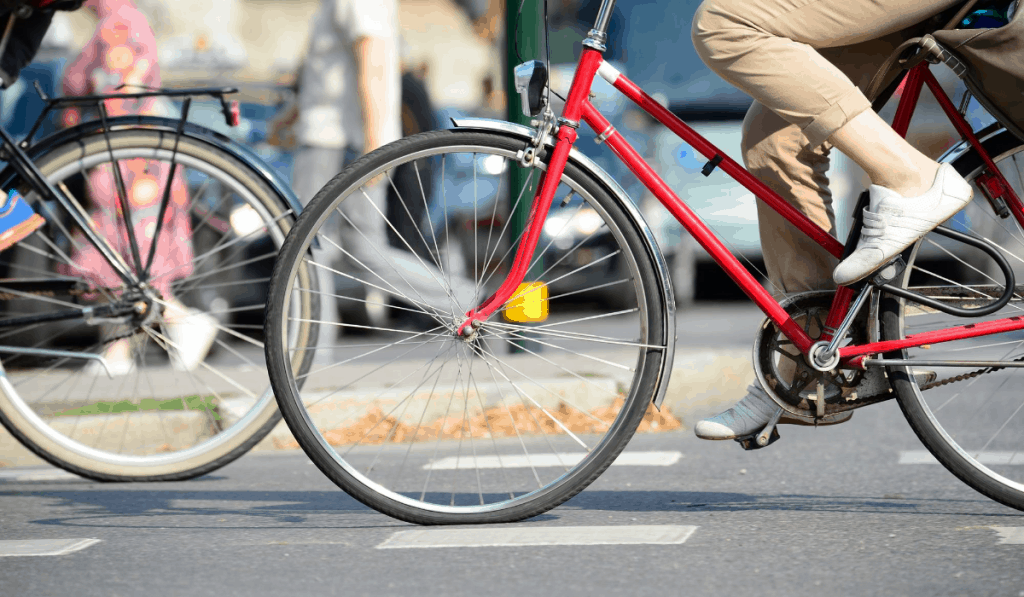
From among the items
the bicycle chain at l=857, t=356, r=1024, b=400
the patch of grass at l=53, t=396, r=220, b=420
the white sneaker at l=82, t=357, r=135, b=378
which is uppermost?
the white sneaker at l=82, t=357, r=135, b=378

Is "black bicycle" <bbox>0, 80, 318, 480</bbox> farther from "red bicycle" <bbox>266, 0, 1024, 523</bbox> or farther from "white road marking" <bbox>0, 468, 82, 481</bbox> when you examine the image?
"red bicycle" <bbox>266, 0, 1024, 523</bbox>

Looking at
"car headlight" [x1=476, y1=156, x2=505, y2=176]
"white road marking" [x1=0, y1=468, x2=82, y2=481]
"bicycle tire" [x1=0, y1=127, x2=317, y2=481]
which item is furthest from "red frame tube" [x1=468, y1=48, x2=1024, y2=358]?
"white road marking" [x1=0, y1=468, x2=82, y2=481]

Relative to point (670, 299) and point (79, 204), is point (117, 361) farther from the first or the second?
point (670, 299)

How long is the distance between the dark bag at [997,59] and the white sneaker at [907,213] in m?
0.18

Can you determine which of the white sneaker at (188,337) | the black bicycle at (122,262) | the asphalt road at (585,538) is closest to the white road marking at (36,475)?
the asphalt road at (585,538)

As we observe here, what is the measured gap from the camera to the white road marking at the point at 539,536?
3.14 m

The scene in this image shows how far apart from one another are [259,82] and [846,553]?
6151 mm

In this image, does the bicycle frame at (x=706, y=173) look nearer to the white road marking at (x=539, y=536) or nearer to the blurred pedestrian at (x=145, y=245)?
the white road marking at (x=539, y=536)

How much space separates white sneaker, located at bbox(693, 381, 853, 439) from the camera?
3.36m

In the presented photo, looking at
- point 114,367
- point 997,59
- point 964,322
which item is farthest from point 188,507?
point 997,59

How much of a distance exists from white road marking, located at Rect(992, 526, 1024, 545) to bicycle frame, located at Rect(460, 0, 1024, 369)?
454mm

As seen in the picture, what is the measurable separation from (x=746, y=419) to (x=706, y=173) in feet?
2.04

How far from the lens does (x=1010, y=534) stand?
3.14m

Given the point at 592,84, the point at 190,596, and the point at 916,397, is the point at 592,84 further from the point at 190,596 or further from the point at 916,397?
the point at 190,596
